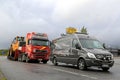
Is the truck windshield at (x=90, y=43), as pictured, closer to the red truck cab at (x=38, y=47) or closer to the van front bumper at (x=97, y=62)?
the van front bumper at (x=97, y=62)

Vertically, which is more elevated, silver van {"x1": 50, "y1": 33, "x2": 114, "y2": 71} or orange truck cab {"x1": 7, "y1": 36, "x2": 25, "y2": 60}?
orange truck cab {"x1": 7, "y1": 36, "x2": 25, "y2": 60}

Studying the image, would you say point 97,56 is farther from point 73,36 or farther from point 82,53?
point 73,36

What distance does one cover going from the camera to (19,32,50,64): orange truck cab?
91.5 ft

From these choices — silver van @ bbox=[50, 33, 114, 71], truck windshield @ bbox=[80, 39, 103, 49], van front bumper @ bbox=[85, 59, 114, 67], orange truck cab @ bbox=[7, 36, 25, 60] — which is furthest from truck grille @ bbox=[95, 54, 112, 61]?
orange truck cab @ bbox=[7, 36, 25, 60]

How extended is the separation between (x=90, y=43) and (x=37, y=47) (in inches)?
405

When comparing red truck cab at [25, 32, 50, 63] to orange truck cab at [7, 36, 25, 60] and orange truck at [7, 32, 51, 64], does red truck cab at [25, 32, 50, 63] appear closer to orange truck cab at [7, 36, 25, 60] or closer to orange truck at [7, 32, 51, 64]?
orange truck at [7, 32, 51, 64]

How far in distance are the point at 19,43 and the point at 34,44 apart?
5.47 m

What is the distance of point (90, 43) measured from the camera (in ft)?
60.6

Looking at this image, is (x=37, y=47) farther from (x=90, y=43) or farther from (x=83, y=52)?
(x=83, y=52)

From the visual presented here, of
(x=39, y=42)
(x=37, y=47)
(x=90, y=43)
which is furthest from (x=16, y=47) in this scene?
(x=90, y=43)

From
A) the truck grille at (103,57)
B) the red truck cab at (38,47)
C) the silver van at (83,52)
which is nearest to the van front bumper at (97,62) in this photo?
the silver van at (83,52)

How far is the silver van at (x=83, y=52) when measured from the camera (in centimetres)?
1677

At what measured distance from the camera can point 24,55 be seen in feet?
98.5

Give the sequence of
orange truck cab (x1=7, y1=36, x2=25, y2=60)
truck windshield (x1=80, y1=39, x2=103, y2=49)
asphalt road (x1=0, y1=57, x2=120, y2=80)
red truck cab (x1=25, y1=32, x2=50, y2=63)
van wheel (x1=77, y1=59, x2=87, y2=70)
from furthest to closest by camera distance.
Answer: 1. orange truck cab (x1=7, y1=36, x2=25, y2=60)
2. red truck cab (x1=25, y1=32, x2=50, y2=63)
3. truck windshield (x1=80, y1=39, x2=103, y2=49)
4. van wheel (x1=77, y1=59, x2=87, y2=70)
5. asphalt road (x1=0, y1=57, x2=120, y2=80)
